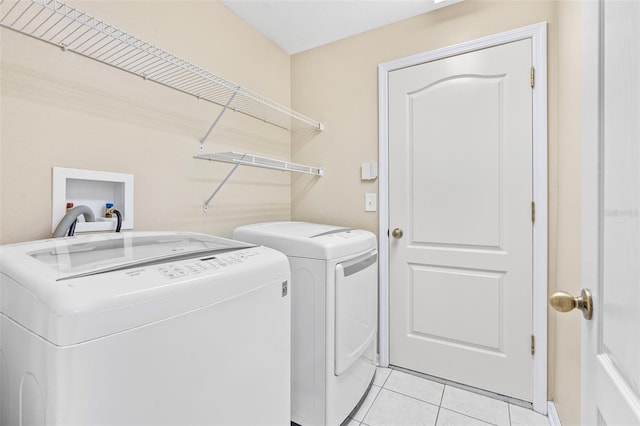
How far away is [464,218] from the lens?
181 cm

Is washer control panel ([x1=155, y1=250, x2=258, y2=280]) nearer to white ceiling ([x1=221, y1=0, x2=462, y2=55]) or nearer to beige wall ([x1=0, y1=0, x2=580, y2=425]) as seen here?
beige wall ([x1=0, y1=0, x2=580, y2=425])

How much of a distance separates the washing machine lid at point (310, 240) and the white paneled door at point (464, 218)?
0.46 meters

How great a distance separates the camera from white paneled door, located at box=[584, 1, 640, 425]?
44 centimetres

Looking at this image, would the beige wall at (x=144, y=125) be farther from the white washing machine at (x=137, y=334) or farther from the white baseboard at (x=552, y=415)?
the white baseboard at (x=552, y=415)

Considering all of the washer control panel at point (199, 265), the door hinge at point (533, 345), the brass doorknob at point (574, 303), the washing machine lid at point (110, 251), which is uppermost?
the washing machine lid at point (110, 251)

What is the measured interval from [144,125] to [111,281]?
103 centimetres

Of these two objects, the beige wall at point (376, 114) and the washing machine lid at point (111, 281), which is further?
the beige wall at point (376, 114)

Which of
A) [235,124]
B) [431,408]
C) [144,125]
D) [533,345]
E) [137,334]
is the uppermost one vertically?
[235,124]

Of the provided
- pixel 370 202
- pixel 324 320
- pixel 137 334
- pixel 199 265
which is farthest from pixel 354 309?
pixel 137 334

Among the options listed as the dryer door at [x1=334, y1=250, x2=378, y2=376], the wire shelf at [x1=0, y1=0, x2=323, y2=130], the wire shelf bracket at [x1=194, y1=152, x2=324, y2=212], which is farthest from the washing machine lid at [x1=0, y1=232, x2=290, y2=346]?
the wire shelf at [x1=0, y1=0, x2=323, y2=130]

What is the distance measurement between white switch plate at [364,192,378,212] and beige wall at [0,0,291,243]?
69 cm

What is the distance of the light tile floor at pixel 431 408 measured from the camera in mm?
1535

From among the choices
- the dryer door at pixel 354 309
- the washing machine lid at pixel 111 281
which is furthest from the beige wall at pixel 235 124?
the dryer door at pixel 354 309

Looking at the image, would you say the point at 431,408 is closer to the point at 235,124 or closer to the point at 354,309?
the point at 354,309
